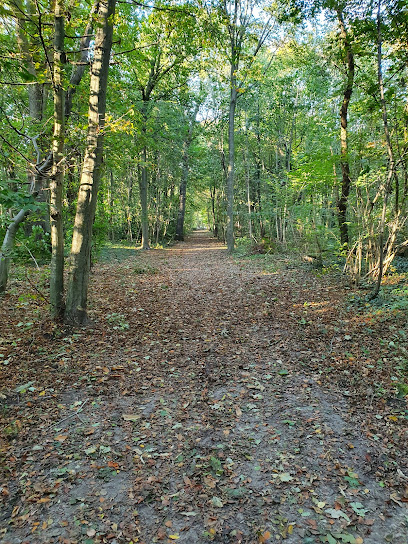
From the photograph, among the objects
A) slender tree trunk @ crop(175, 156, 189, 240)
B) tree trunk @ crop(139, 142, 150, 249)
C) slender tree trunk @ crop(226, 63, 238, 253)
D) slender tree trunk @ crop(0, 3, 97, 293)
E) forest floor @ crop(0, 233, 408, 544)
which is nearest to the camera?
forest floor @ crop(0, 233, 408, 544)

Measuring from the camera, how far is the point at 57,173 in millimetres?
5340

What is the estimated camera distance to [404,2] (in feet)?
19.5

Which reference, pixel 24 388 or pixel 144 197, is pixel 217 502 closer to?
pixel 24 388

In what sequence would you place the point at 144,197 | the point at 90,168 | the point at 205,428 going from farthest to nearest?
the point at 144,197
the point at 90,168
the point at 205,428

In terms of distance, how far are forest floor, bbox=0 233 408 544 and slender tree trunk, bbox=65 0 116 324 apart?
2.14 feet

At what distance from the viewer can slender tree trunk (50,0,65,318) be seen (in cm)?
499

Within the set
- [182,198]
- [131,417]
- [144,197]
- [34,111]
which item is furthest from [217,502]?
[182,198]

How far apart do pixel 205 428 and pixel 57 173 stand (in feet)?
15.3

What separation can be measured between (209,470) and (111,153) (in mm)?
6972

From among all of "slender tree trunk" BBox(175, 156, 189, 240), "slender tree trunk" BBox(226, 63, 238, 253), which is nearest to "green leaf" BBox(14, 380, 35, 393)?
"slender tree trunk" BBox(226, 63, 238, 253)

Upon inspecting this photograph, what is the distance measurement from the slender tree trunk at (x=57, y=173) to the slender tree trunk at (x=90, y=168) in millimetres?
253

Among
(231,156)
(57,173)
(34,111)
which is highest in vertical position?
(231,156)

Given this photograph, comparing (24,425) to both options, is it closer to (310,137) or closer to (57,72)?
(57,72)

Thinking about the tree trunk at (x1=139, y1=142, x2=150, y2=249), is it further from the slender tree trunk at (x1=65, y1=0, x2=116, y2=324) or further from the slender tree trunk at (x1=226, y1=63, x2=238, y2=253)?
the slender tree trunk at (x1=65, y1=0, x2=116, y2=324)
